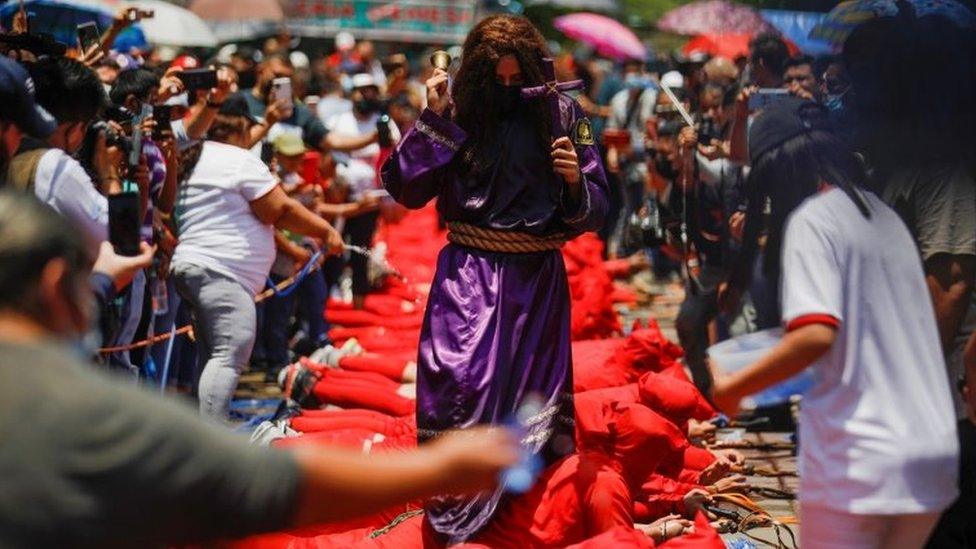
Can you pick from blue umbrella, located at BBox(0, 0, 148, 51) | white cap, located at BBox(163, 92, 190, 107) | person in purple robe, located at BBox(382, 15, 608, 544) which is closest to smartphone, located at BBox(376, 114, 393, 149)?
blue umbrella, located at BBox(0, 0, 148, 51)

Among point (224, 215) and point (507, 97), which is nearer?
point (507, 97)

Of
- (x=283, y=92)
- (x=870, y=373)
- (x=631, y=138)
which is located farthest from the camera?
(x=631, y=138)

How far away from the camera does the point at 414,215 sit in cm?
1285

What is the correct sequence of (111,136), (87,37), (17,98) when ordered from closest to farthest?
(17,98) < (111,136) < (87,37)

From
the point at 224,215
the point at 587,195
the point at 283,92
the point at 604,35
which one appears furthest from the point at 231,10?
the point at 587,195

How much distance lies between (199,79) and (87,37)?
1.90ft

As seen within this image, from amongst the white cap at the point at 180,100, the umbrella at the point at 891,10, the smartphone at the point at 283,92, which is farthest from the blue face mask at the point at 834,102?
the smartphone at the point at 283,92

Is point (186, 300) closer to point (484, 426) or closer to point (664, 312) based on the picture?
point (484, 426)

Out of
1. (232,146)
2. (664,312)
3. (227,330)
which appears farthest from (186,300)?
(664,312)

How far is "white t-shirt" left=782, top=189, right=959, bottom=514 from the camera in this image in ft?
11.3

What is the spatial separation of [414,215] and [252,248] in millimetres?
5752

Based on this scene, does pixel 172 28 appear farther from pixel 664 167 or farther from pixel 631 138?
pixel 664 167

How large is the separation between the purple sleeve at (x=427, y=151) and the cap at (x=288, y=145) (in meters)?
4.68

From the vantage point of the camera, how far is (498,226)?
17.2ft
